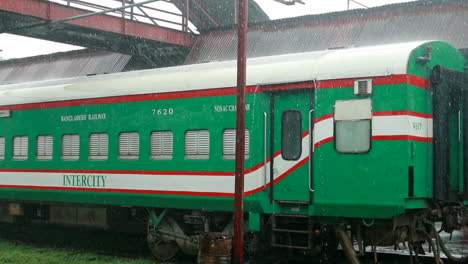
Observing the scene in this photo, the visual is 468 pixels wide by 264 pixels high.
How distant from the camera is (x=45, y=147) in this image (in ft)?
57.3

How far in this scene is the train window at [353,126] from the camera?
39.6 feet

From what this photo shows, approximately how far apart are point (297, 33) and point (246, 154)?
41.0 feet

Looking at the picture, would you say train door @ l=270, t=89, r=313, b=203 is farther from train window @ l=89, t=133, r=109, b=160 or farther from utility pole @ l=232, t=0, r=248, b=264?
train window @ l=89, t=133, r=109, b=160

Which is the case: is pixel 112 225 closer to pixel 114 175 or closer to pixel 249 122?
pixel 114 175

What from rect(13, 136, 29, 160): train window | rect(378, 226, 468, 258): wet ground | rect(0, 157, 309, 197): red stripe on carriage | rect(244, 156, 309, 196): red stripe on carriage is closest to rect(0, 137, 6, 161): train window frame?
rect(13, 136, 29, 160): train window

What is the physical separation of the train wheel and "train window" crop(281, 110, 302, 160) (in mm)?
3343

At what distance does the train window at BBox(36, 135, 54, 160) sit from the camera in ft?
56.7

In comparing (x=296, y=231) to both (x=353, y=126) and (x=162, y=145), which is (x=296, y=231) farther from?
(x=162, y=145)

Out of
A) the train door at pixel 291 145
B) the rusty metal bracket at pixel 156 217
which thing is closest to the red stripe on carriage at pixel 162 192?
the train door at pixel 291 145

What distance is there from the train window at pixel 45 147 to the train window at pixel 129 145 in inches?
93.5

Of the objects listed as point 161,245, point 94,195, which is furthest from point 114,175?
point 161,245

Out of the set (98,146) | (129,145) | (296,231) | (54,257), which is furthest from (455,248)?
(54,257)

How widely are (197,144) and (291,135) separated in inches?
85.3

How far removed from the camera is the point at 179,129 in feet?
48.0
